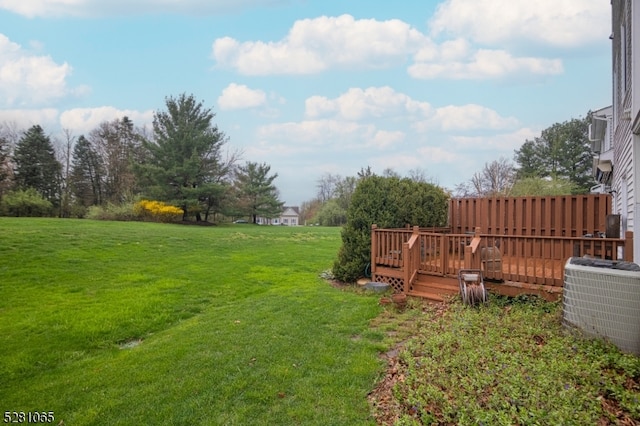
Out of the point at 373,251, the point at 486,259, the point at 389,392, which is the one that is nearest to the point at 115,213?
the point at 373,251

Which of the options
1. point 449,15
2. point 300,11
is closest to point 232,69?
point 300,11

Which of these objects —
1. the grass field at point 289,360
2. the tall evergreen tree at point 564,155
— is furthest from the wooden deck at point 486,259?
the tall evergreen tree at point 564,155

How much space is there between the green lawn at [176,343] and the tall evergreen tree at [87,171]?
82.0ft

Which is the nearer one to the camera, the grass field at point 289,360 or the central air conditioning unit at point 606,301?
the grass field at point 289,360

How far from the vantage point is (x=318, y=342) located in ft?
13.8

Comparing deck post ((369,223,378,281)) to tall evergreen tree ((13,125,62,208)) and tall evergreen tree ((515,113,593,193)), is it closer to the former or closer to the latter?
tall evergreen tree ((515,113,593,193))

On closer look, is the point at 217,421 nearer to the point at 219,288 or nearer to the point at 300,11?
the point at 219,288

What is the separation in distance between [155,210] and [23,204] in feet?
29.6

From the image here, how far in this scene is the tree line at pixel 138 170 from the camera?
24.0 meters

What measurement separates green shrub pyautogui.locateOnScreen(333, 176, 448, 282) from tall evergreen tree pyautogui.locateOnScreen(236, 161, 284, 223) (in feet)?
77.0

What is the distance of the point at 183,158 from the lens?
2442cm

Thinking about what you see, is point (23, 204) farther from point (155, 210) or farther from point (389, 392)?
point (389, 392)

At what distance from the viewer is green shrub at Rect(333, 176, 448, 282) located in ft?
25.7

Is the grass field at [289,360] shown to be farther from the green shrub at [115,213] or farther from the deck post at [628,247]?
the green shrub at [115,213]
